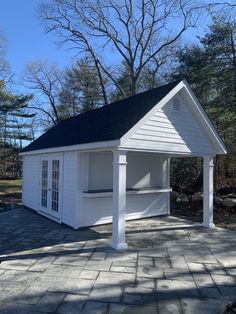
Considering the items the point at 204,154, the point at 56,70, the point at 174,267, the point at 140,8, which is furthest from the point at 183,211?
the point at 56,70

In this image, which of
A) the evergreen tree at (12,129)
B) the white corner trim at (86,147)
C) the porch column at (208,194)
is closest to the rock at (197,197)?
the porch column at (208,194)

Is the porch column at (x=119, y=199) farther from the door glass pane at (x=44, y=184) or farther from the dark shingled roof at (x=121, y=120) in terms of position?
the door glass pane at (x=44, y=184)

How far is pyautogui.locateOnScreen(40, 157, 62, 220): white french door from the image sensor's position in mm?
9312

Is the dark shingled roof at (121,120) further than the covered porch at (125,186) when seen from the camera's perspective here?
Yes

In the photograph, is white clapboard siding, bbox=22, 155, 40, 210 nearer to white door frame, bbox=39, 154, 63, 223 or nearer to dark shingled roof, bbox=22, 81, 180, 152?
white door frame, bbox=39, 154, 63, 223

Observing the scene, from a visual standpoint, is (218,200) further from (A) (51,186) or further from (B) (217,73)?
(A) (51,186)

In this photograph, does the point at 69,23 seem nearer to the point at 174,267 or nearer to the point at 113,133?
the point at 113,133

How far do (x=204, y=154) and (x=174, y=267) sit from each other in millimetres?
4054

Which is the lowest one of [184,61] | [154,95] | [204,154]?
[204,154]

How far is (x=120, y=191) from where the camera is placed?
669 cm

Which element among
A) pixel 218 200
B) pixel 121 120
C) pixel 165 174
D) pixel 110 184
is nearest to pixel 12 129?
pixel 165 174

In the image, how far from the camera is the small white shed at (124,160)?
267 inches

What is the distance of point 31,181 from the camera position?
37.8ft

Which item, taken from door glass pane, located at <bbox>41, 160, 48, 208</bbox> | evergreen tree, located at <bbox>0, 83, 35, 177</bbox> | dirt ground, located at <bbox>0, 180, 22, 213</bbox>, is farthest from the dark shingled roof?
evergreen tree, located at <bbox>0, 83, 35, 177</bbox>
